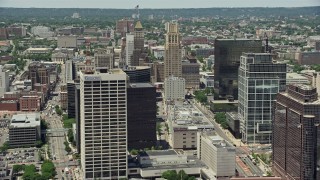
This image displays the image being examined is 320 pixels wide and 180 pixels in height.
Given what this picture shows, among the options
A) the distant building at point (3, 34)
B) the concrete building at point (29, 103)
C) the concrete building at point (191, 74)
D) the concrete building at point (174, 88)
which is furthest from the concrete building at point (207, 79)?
the distant building at point (3, 34)

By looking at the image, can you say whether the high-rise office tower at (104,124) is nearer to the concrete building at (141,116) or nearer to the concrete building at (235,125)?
the concrete building at (141,116)

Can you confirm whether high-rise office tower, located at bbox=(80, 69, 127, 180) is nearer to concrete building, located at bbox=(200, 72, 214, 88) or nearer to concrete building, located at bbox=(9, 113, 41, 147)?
concrete building, located at bbox=(9, 113, 41, 147)

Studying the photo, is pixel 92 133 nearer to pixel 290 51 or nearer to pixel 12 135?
pixel 12 135

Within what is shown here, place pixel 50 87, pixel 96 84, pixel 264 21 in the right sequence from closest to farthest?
pixel 96 84 < pixel 50 87 < pixel 264 21

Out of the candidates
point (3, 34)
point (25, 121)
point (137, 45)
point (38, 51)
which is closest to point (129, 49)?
point (137, 45)

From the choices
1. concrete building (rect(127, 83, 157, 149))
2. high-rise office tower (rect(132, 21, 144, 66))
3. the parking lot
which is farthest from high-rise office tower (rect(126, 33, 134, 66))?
concrete building (rect(127, 83, 157, 149))

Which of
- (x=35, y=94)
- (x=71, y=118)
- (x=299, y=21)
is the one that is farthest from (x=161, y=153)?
(x=299, y=21)

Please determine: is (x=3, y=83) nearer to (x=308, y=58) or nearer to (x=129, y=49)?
(x=129, y=49)
